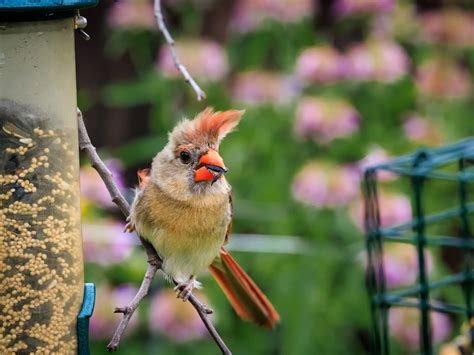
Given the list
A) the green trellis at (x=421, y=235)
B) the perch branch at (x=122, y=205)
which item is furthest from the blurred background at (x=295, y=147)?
the perch branch at (x=122, y=205)

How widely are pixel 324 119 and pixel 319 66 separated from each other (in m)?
0.23

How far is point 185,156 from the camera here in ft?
8.71

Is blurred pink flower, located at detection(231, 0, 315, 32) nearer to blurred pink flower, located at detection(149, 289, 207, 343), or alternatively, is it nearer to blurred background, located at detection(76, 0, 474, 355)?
blurred background, located at detection(76, 0, 474, 355)

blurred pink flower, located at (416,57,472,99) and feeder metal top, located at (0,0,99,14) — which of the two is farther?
blurred pink flower, located at (416,57,472,99)

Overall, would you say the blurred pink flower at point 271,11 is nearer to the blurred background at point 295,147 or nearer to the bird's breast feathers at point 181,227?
the blurred background at point 295,147

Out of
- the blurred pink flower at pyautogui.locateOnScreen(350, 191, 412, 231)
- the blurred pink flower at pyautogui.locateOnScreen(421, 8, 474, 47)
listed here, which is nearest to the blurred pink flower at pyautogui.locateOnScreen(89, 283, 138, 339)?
the blurred pink flower at pyautogui.locateOnScreen(350, 191, 412, 231)

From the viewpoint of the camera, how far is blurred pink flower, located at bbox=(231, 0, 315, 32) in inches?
191

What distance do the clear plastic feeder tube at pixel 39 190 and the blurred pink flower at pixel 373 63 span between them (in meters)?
2.47

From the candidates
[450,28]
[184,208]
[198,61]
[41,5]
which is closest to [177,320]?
[198,61]

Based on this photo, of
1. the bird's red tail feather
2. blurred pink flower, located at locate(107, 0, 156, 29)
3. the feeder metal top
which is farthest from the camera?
blurred pink flower, located at locate(107, 0, 156, 29)

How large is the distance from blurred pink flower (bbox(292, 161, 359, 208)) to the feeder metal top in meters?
2.40

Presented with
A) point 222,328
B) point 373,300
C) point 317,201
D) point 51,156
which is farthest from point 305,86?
point 51,156

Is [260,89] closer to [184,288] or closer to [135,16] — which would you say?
[135,16]

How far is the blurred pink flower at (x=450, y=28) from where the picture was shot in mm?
5336
